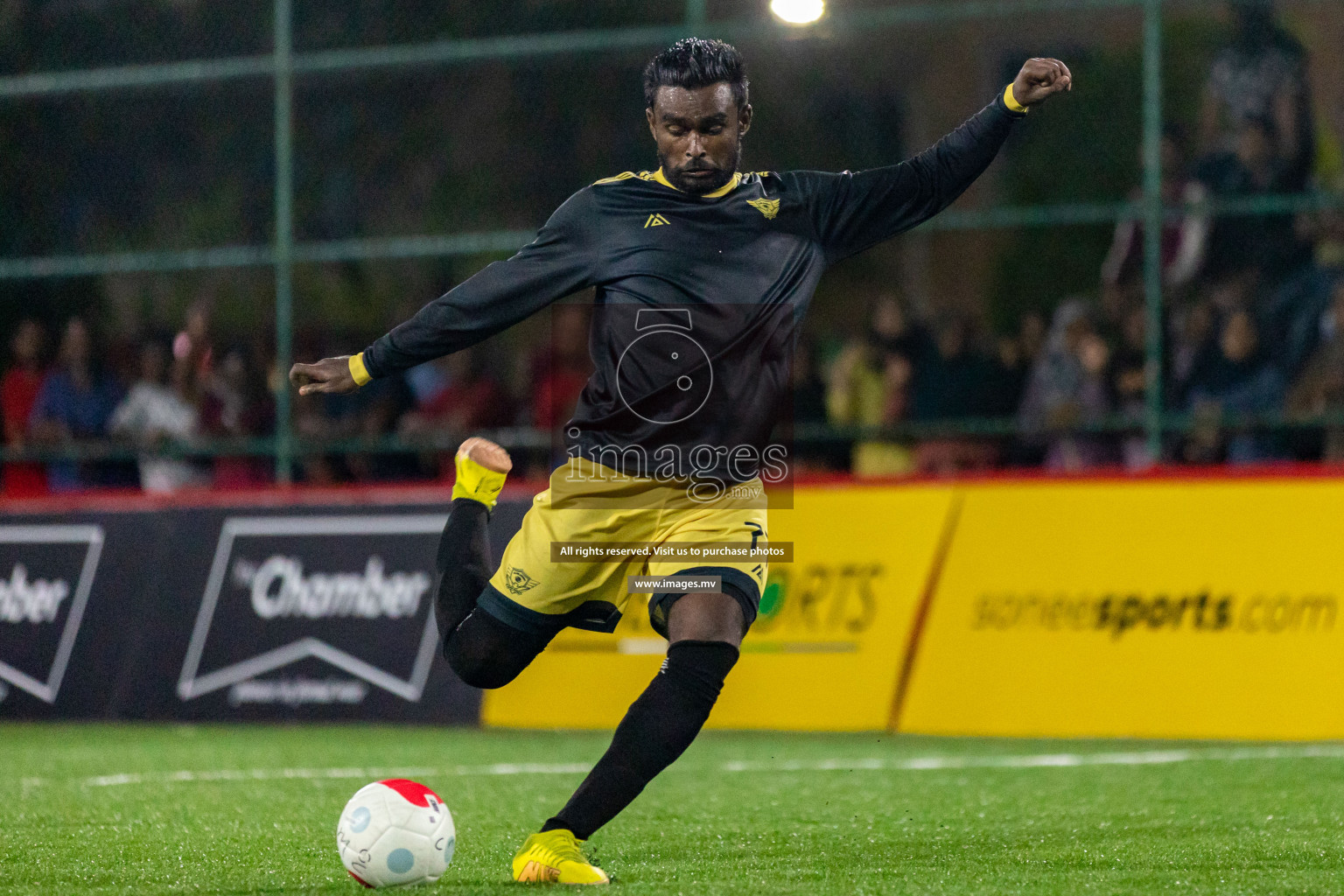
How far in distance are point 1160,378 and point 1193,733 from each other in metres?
2.37

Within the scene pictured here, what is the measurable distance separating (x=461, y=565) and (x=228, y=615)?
5.67 metres

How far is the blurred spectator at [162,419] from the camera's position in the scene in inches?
520

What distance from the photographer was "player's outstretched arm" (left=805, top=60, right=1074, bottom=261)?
5.54 m

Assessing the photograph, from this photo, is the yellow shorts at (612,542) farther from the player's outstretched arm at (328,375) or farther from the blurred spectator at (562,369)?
the blurred spectator at (562,369)

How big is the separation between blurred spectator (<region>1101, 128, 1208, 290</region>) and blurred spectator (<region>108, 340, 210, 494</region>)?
601 cm

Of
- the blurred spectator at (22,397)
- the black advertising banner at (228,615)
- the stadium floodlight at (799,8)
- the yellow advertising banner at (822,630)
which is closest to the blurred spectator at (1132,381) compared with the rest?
the yellow advertising banner at (822,630)

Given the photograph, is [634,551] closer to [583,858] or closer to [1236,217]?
[583,858]

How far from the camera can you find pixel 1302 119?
36.2 feet

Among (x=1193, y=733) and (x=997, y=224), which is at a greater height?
(x=997, y=224)

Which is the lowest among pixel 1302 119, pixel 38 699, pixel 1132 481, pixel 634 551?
pixel 38 699

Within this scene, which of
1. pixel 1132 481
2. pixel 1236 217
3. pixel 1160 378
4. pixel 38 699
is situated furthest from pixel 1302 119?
pixel 38 699

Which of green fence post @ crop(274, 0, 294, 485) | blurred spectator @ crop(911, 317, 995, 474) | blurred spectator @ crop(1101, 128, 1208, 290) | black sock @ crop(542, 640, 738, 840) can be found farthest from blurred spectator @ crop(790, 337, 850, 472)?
black sock @ crop(542, 640, 738, 840)

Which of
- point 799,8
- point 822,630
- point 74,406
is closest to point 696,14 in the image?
point 822,630
